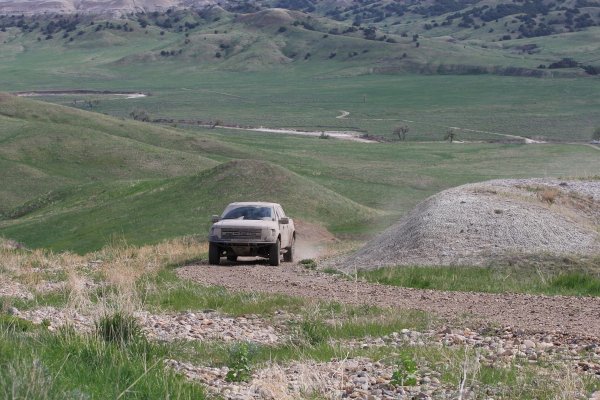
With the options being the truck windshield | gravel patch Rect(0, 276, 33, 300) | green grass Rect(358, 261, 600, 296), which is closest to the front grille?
the truck windshield

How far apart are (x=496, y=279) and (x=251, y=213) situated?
29.9ft

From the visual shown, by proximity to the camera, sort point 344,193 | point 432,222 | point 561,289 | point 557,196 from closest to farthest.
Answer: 1. point 561,289
2. point 432,222
3. point 557,196
4. point 344,193

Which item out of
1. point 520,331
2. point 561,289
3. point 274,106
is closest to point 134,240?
point 561,289

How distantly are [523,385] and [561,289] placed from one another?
10.3 metres

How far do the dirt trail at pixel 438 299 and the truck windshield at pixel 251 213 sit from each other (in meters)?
3.71

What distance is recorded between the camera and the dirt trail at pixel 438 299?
15375mm

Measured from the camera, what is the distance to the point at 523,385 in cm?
1028

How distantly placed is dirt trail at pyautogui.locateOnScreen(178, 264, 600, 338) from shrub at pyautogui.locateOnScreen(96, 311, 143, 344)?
5598 mm

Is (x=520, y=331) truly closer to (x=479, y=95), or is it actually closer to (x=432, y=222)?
(x=432, y=222)

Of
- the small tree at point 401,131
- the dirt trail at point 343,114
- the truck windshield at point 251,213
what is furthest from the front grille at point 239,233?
the dirt trail at point 343,114

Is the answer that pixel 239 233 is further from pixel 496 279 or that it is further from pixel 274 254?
pixel 496 279

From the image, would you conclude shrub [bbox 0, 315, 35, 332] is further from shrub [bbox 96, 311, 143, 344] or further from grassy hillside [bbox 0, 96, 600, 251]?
grassy hillside [bbox 0, 96, 600, 251]

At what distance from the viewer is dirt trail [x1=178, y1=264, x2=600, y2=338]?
15.4m

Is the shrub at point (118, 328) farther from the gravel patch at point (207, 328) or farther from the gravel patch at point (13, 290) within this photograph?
the gravel patch at point (13, 290)
